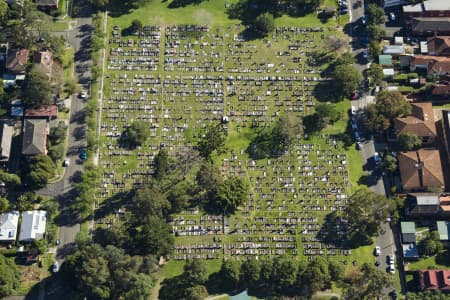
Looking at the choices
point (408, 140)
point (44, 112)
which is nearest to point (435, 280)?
point (408, 140)

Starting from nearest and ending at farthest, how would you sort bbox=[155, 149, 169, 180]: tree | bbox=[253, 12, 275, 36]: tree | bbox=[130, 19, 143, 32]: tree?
bbox=[155, 149, 169, 180]: tree → bbox=[130, 19, 143, 32]: tree → bbox=[253, 12, 275, 36]: tree

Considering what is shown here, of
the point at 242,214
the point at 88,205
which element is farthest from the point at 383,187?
the point at 88,205

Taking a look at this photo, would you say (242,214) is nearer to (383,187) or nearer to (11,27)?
(383,187)

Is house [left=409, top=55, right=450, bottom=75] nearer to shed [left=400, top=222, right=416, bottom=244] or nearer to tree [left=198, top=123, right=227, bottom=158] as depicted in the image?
shed [left=400, top=222, right=416, bottom=244]

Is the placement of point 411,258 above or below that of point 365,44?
below

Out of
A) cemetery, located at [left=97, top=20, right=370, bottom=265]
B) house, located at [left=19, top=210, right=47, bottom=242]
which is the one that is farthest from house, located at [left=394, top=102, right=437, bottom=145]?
Answer: house, located at [left=19, top=210, right=47, bottom=242]

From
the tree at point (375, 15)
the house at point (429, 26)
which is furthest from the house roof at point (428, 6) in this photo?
the tree at point (375, 15)

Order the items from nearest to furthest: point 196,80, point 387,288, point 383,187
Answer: point 387,288 < point 383,187 < point 196,80

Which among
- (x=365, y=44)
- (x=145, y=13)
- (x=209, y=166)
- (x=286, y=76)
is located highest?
(x=145, y=13)
